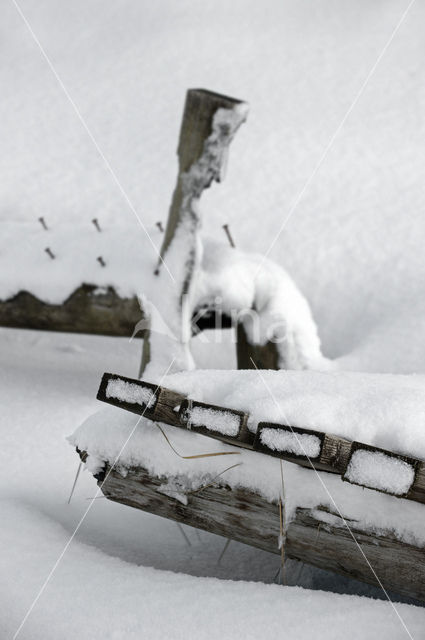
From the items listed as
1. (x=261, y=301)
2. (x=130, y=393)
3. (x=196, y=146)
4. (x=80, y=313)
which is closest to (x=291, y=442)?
(x=130, y=393)

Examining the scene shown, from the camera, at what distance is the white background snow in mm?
1975

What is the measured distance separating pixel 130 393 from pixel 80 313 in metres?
2.43

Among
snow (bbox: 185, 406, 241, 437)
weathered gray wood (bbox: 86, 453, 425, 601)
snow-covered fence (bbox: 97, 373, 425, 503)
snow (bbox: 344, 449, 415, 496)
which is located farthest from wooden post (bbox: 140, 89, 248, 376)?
snow (bbox: 344, 449, 415, 496)

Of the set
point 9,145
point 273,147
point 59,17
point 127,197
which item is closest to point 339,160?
point 273,147

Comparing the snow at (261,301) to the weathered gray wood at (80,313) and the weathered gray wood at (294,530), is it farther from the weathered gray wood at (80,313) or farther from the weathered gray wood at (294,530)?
the weathered gray wood at (294,530)

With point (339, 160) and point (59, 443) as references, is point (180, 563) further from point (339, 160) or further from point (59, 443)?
point (339, 160)

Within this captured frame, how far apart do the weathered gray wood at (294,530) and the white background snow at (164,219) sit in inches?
3.9

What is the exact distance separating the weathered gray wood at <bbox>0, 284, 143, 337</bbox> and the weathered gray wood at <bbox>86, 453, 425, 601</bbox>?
6.97 ft

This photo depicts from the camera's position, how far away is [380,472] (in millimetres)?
1697

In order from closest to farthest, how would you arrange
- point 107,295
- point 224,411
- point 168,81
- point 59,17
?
point 224,411 < point 107,295 < point 168,81 < point 59,17

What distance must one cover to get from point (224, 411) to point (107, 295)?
2542 millimetres

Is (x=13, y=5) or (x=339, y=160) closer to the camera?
(x=339, y=160)

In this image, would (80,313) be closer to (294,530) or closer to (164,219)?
(164,219)

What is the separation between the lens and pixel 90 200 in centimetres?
691
